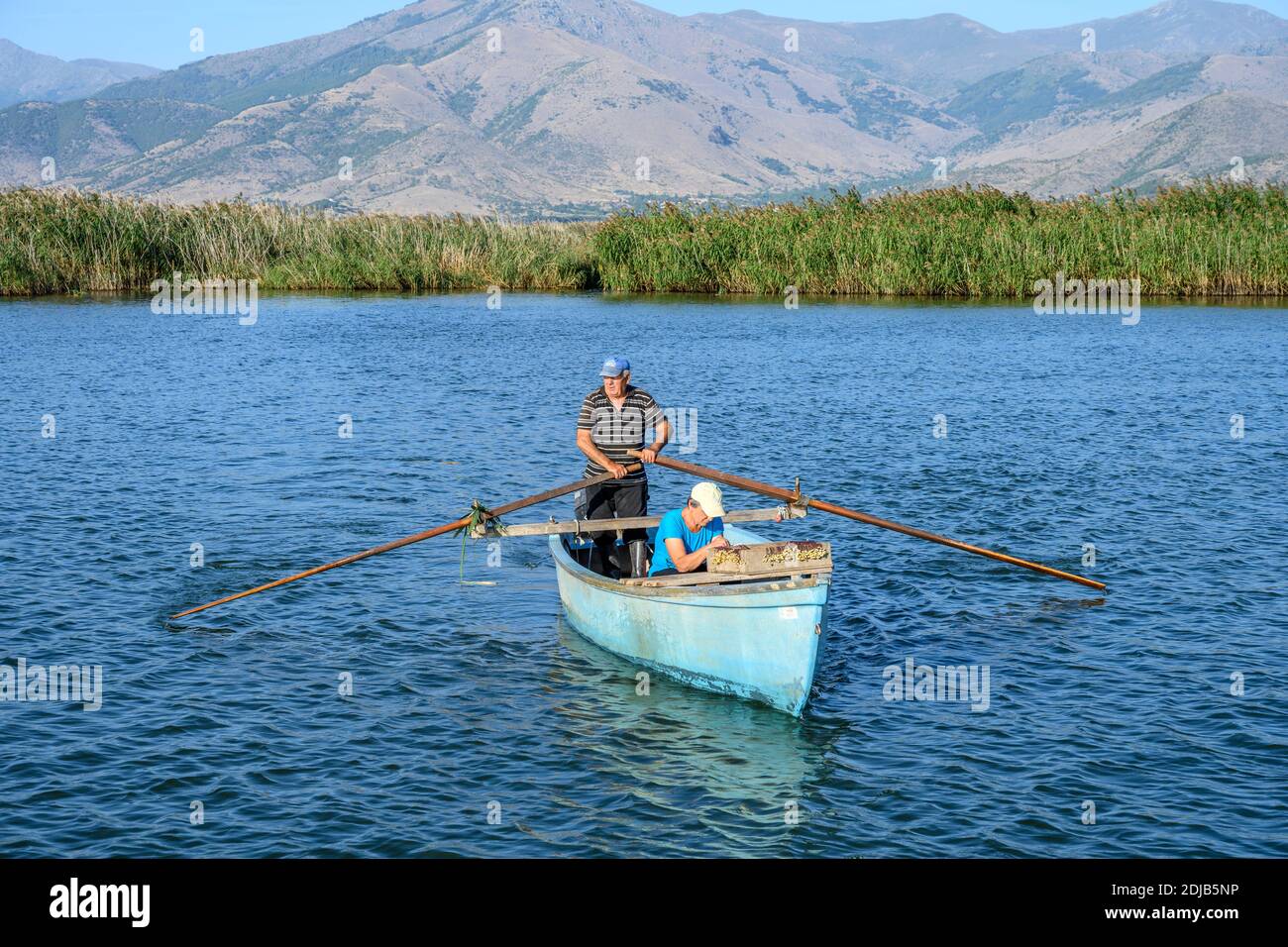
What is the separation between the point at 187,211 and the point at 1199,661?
4799 cm

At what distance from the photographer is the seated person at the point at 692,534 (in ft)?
43.4

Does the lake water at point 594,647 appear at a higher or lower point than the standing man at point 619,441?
lower

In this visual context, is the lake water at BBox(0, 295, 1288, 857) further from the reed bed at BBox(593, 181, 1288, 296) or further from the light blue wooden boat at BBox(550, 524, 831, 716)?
the reed bed at BBox(593, 181, 1288, 296)

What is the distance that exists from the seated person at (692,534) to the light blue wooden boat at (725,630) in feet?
1.47

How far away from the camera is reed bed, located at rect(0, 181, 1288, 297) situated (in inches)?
1863

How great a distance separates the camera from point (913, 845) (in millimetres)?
10250

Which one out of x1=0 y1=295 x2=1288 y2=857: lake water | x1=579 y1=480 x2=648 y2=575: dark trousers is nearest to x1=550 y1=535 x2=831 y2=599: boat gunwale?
x1=579 y1=480 x2=648 y2=575: dark trousers

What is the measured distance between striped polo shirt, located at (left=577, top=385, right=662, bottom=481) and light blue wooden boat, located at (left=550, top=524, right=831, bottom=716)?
4.65 ft

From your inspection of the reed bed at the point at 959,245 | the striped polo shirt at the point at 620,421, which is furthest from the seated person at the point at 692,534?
the reed bed at the point at 959,245

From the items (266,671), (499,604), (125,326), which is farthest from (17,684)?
(125,326)

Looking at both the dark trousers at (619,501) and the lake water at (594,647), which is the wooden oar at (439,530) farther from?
the lake water at (594,647)

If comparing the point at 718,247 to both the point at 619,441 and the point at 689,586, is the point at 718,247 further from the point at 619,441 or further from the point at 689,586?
the point at 689,586
